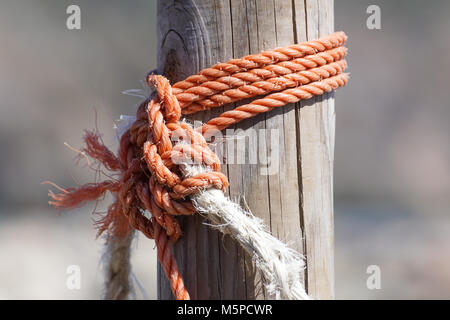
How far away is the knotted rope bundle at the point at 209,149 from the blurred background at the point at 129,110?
150 inches

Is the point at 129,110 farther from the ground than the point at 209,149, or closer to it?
farther from the ground

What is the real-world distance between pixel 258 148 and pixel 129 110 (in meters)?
3.98

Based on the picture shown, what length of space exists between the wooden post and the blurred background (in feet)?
12.3

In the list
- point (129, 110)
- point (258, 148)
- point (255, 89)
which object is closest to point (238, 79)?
point (255, 89)

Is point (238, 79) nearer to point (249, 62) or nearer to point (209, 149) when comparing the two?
point (249, 62)

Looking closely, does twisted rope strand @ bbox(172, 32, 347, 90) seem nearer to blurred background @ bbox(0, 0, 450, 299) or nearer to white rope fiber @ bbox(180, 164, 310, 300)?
white rope fiber @ bbox(180, 164, 310, 300)

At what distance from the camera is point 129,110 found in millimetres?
5051

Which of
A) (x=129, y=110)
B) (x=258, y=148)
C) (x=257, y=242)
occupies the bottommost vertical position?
(x=257, y=242)

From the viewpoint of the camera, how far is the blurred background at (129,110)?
5.73 metres

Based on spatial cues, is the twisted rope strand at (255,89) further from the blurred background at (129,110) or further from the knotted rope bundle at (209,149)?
the blurred background at (129,110)

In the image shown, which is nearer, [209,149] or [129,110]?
[209,149]

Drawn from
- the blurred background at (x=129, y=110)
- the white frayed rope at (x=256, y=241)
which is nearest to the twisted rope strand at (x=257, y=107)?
the white frayed rope at (x=256, y=241)

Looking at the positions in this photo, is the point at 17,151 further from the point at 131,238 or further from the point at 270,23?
the point at 270,23
